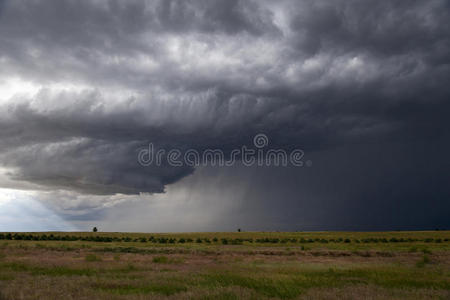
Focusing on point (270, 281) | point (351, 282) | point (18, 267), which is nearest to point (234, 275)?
point (270, 281)

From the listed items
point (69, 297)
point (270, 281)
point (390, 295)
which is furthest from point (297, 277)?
point (69, 297)

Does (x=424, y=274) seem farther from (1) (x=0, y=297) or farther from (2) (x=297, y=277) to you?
(1) (x=0, y=297)

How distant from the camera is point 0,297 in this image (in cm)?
1352

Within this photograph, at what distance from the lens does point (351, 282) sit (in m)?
19.2

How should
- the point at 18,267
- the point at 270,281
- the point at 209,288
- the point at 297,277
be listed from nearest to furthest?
the point at 209,288
the point at 270,281
the point at 297,277
the point at 18,267

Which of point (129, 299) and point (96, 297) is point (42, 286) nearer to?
point (96, 297)

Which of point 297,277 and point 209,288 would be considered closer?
point 209,288

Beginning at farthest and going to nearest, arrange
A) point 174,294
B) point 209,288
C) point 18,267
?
point 18,267
point 209,288
point 174,294

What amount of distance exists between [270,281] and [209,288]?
12.5 ft

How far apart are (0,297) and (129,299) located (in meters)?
4.53

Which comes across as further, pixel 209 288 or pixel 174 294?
pixel 209 288

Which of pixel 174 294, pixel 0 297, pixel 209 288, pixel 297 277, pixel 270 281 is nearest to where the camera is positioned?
pixel 0 297

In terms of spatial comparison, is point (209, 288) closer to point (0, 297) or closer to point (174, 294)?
point (174, 294)

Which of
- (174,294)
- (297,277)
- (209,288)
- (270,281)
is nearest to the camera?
(174,294)
